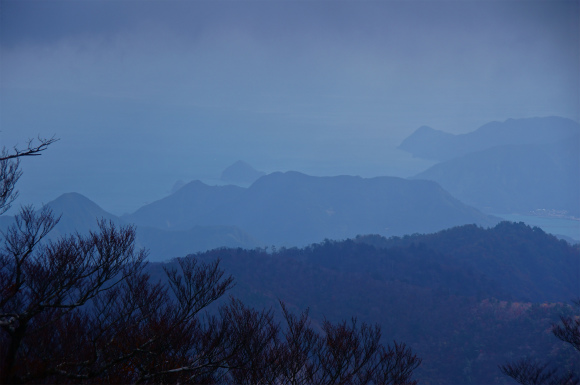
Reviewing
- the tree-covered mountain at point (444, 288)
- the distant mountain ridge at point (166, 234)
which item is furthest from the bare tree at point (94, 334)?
the distant mountain ridge at point (166, 234)

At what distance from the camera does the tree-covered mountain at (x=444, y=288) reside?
56.8 m

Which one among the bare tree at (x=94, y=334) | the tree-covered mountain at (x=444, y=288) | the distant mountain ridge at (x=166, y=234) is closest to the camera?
the bare tree at (x=94, y=334)

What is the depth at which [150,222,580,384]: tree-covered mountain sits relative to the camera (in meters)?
56.8

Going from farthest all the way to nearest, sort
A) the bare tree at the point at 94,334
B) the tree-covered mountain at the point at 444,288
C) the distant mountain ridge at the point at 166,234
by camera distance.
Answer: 1. the distant mountain ridge at the point at 166,234
2. the tree-covered mountain at the point at 444,288
3. the bare tree at the point at 94,334

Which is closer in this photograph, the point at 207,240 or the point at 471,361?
the point at 471,361

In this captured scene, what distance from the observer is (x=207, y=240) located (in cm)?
17600

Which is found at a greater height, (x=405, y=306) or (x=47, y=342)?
(x=47, y=342)

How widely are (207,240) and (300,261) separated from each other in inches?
3942

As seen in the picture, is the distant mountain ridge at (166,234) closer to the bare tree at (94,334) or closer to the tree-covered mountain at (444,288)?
the tree-covered mountain at (444,288)

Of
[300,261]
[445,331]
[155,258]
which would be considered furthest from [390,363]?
[155,258]

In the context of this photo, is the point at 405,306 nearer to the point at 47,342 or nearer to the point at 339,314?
the point at 339,314

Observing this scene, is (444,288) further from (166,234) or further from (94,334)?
(166,234)

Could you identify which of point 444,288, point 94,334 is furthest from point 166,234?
point 94,334

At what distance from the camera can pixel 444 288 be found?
73625mm
